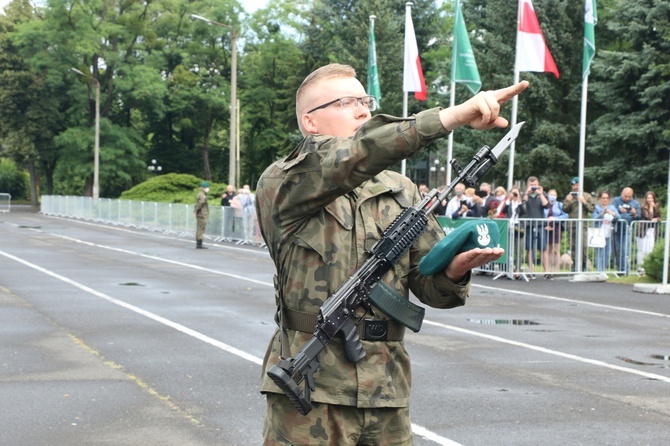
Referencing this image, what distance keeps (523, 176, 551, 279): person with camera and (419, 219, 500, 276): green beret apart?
51.9 ft

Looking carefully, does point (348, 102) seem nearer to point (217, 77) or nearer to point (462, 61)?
point (462, 61)

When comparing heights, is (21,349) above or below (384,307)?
below

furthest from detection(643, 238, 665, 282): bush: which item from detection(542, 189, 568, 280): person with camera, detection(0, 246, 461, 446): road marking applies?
detection(0, 246, 461, 446): road marking

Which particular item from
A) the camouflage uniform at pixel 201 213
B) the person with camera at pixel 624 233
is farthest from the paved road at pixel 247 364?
the camouflage uniform at pixel 201 213

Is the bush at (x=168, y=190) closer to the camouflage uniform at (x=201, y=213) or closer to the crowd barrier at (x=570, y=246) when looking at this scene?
the camouflage uniform at (x=201, y=213)

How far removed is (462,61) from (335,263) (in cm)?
2278

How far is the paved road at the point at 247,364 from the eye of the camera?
6.64 metres

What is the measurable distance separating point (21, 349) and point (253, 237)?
62.0ft

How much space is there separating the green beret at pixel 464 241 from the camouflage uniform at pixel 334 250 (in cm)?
13

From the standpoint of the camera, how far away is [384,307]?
312cm

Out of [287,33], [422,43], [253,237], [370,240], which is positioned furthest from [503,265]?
[287,33]

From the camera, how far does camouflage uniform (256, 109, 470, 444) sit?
306 cm

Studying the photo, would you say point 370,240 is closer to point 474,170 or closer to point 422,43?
point 474,170

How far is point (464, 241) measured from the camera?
302cm
